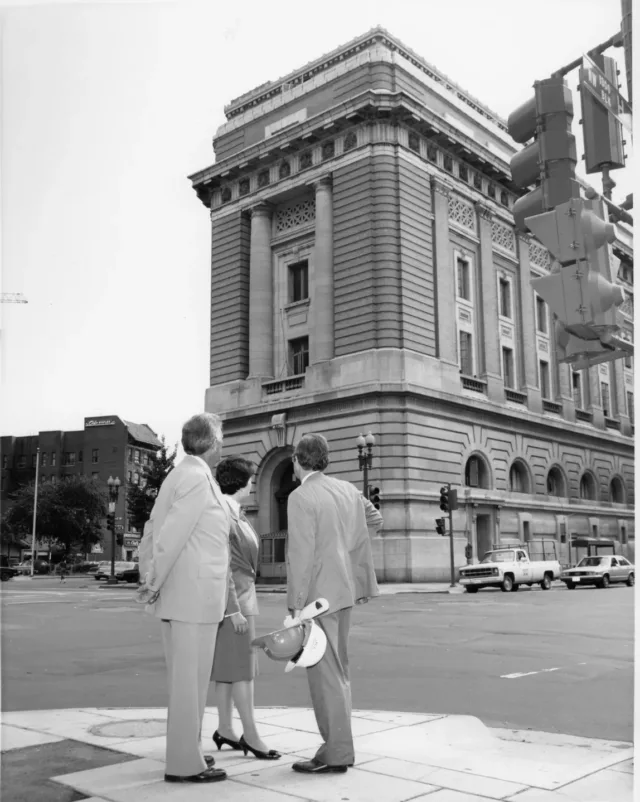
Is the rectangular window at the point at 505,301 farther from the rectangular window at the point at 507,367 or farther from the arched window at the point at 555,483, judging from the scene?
the arched window at the point at 555,483

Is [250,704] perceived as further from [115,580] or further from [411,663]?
[115,580]

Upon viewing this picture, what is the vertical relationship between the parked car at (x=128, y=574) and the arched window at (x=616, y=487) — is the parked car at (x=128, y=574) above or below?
below

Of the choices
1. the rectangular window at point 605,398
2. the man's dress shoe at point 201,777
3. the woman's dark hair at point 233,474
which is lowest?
the man's dress shoe at point 201,777

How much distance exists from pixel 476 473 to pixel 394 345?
6.57 m

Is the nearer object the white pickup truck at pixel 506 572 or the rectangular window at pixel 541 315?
the white pickup truck at pixel 506 572

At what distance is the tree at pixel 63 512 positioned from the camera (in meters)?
10.8

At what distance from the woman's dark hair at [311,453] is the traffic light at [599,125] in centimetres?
236

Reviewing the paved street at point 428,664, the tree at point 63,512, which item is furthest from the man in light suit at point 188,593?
the tree at point 63,512

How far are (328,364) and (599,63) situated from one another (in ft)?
84.2

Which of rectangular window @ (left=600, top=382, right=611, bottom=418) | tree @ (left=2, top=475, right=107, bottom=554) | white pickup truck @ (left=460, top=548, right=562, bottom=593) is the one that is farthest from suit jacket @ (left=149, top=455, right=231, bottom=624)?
white pickup truck @ (left=460, top=548, right=562, bottom=593)

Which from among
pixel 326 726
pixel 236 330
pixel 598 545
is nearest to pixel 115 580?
pixel 236 330

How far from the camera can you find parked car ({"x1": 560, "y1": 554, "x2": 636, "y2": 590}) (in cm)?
2636

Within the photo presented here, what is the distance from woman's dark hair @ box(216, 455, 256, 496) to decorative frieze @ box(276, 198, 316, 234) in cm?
2967

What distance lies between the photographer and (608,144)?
4.97 meters
